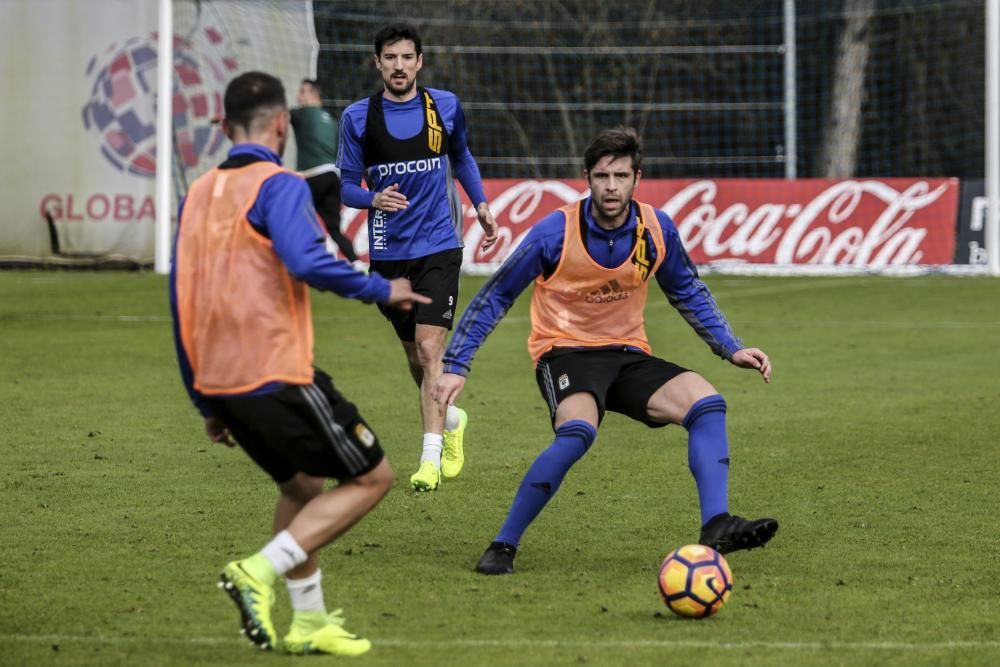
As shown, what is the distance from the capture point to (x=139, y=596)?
18.0ft

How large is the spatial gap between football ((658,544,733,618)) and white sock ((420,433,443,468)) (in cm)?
253

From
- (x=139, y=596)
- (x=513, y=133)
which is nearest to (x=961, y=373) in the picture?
(x=139, y=596)

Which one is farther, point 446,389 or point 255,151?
point 446,389

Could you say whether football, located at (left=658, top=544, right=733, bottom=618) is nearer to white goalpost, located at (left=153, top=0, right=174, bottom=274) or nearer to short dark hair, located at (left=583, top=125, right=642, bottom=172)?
short dark hair, located at (left=583, top=125, right=642, bottom=172)

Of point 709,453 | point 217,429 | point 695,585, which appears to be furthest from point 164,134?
point 695,585

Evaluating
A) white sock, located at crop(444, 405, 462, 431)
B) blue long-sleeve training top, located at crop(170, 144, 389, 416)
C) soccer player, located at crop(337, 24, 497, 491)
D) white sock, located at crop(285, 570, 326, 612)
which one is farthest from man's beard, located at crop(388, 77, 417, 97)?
white sock, located at crop(285, 570, 326, 612)

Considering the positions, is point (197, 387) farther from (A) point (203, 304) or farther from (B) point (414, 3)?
(B) point (414, 3)

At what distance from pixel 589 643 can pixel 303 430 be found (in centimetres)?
106

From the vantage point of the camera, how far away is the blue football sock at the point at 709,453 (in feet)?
19.1

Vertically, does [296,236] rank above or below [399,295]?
above

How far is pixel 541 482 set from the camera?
5941 millimetres

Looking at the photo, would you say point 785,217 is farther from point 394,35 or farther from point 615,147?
point 615,147

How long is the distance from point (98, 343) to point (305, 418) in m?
9.48

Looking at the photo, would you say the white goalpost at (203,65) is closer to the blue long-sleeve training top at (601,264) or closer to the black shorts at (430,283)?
the black shorts at (430,283)
